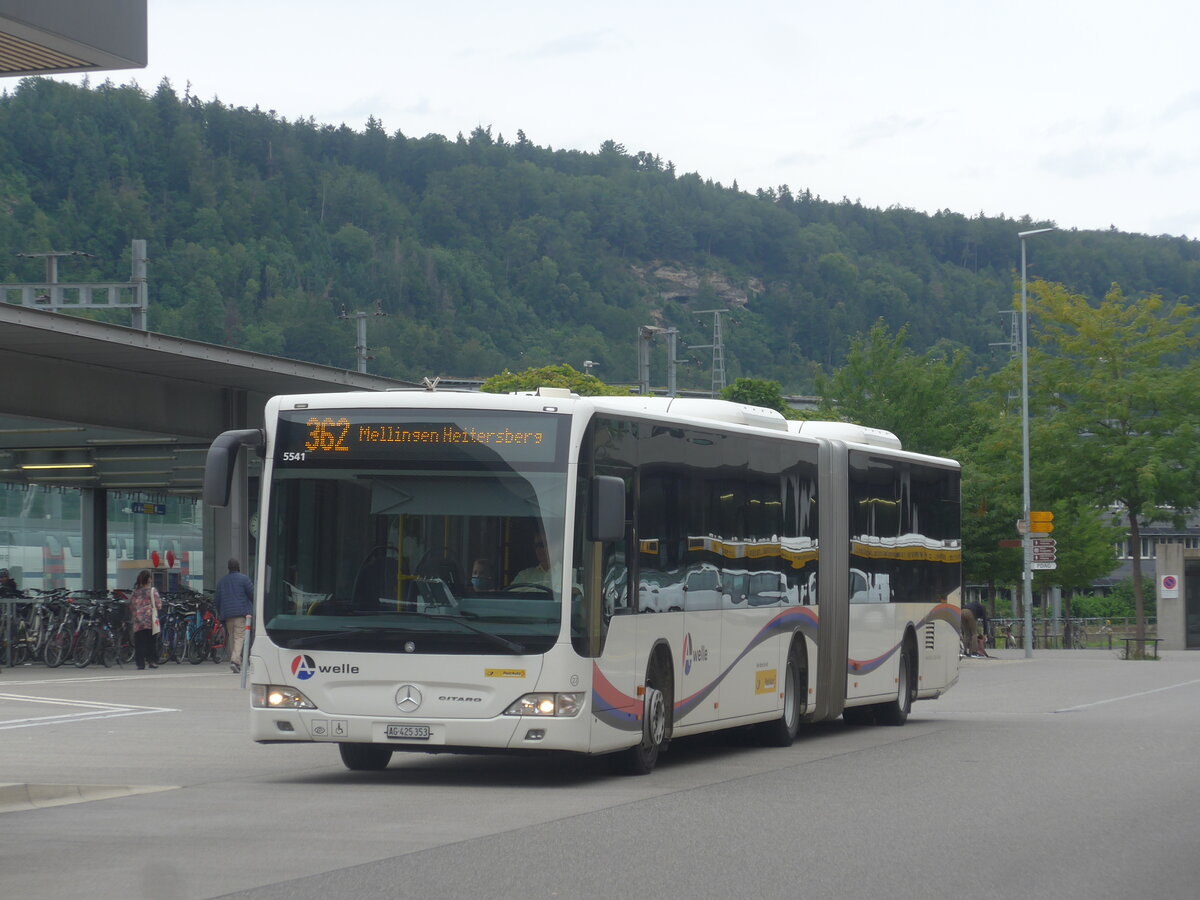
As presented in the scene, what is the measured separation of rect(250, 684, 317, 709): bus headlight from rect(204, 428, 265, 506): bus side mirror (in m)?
1.39

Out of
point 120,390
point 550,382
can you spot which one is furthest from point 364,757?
point 550,382

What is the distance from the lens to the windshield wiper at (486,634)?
13484mm

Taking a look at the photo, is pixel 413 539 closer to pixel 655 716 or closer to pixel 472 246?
pixel 655 716

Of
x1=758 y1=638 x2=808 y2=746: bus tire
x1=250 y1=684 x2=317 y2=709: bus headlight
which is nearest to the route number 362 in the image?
x1=250 y1=684 x2=317 y2=709: bus headlight

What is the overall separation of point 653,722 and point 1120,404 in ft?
124

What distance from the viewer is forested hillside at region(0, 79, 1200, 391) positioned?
11988cm

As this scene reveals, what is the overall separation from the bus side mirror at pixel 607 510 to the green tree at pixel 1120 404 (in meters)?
37.7

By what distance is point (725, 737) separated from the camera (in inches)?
755

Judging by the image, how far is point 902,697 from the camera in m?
21.5

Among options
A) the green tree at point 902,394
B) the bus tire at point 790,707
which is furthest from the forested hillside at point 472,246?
the bus tire at point 790,707

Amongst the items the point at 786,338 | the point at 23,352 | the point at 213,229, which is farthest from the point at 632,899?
the point at 786,338

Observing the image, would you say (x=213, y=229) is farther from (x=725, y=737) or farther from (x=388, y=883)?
(x=388, y=883)

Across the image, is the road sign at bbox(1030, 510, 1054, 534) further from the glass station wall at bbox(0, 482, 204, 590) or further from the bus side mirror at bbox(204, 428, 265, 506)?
the bus side mirror at bbox(204, 428, 265, 506)

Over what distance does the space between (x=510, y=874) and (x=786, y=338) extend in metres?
152
